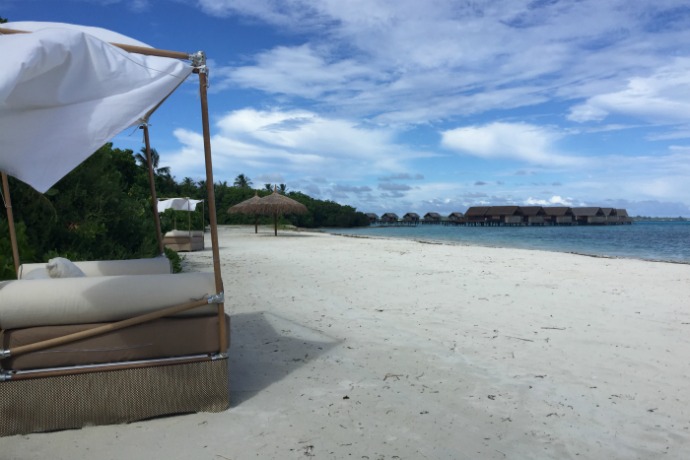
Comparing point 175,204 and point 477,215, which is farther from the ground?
point 477,215

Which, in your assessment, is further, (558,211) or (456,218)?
(456,218)

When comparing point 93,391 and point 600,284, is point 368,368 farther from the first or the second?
point 600,284

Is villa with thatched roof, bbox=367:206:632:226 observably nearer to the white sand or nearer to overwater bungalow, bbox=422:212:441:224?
overwater bungalow, bbox=422:212:441:224

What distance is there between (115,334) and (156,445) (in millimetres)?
595

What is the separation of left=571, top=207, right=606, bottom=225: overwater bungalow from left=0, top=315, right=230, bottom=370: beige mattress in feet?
276

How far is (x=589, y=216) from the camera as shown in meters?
82.1

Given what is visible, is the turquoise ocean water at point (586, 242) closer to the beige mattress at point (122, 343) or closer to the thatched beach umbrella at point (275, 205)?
the thatched beach umbrella at point (275, 205)

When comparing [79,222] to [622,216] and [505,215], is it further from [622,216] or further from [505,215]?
[622,216]

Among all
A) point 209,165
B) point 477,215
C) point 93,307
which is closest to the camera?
point 93,307

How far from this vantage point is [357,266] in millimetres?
9609

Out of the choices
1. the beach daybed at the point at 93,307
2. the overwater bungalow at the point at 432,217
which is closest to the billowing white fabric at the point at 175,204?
the beach daybed at the point at 93,307

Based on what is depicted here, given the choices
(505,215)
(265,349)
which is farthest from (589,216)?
(265,349)

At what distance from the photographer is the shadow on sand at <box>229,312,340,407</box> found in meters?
3.30

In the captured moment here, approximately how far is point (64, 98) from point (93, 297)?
3.24ft
